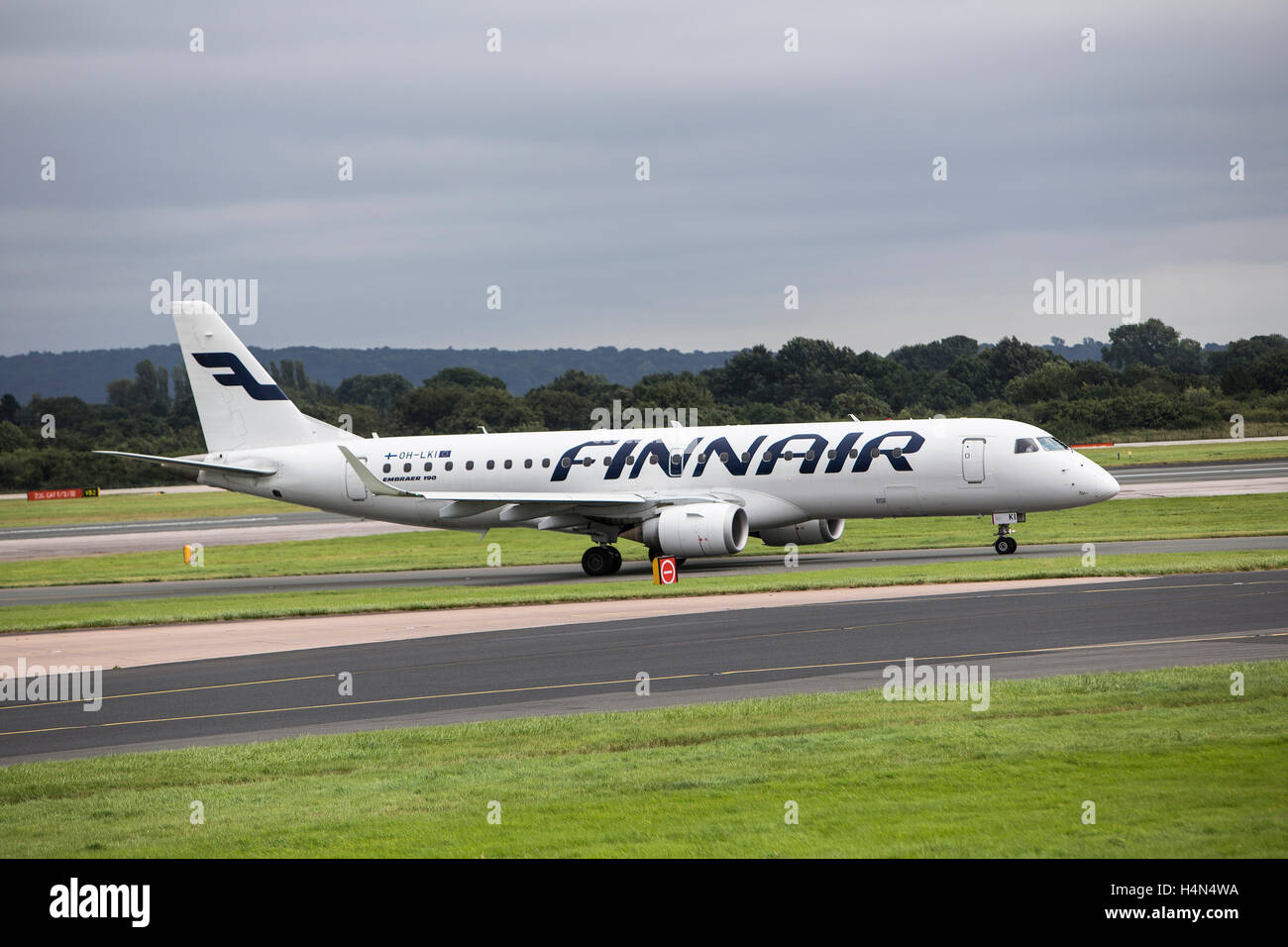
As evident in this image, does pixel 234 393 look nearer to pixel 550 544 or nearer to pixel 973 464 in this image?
pixel 550 544

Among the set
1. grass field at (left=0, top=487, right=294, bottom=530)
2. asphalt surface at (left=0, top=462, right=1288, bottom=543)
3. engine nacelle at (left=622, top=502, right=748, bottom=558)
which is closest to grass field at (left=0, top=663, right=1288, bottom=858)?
engine nacelle at (left=622, top=502, right=748, bottom=558)

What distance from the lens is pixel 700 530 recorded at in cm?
3597

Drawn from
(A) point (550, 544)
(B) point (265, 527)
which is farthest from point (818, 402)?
(A) point (550, 544)

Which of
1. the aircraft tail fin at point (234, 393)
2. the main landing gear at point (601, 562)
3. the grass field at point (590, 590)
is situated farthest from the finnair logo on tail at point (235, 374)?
the main landing gear at point (601, 562)

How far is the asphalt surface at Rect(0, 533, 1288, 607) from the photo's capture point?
35.8 metres

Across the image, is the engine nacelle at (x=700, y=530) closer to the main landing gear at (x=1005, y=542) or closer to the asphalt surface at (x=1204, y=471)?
the main landing gear at (x=1005, y=542)

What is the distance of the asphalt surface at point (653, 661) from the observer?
17141 millimetres

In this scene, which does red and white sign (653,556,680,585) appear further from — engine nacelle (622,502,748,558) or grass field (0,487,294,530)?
grass field (0,487,294,530)

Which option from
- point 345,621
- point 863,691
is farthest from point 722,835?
point 345,621

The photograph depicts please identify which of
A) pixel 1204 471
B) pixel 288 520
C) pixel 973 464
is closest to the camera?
pixel 973 464

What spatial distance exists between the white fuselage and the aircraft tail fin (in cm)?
69

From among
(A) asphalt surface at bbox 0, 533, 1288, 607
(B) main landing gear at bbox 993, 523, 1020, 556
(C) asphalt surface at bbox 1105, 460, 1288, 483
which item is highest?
(C) asphalt surface at bbox 1105, 460, 1288, 483

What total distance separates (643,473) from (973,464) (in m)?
9.61

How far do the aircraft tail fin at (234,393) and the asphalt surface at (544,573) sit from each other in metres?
5.04
